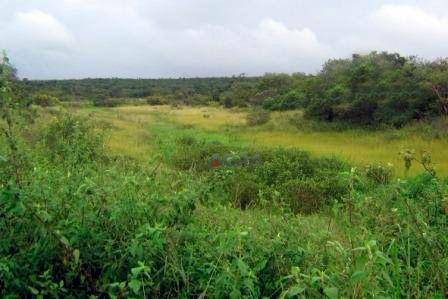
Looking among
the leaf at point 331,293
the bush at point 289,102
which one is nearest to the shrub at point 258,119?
the bush at point 289,102

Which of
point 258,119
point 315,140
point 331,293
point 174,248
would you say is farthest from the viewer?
point 258,119

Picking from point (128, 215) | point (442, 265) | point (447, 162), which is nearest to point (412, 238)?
point (442, 265)

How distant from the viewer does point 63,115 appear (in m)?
9.55

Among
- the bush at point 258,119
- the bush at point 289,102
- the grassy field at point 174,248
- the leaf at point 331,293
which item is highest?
the leaf at point 331,293

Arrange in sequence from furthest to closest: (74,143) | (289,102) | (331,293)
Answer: (289,102) < (74,143) < (331,293)

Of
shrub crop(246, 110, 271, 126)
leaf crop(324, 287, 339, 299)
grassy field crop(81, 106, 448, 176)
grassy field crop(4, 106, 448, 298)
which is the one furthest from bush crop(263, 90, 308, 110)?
leaf crop(324, 287, 339, 299)

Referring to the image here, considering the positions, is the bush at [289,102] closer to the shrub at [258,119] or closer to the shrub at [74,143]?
the shrub at [258,119]

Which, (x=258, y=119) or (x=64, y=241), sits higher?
(x=64, y=241)

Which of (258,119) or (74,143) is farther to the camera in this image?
(258,119)

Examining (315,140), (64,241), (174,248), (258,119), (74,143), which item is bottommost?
(315,140)

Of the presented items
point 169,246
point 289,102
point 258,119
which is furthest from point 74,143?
point 289,102

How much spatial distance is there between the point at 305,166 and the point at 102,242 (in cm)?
818

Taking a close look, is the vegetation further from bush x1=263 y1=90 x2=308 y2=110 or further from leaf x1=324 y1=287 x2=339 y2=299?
bush x1=263 y1=90 x2=308 y2=110

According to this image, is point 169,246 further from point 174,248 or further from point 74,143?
point 74,143
